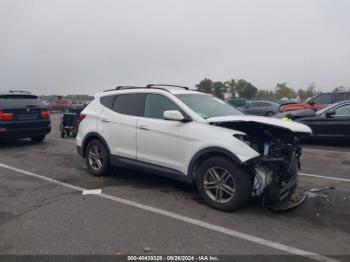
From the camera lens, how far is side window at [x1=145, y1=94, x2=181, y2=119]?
5.39 m

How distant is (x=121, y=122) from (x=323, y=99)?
12.7 meters

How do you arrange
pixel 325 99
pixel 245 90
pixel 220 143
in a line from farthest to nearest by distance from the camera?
pixel 245 90
pixel 325 99
pixel 220 143

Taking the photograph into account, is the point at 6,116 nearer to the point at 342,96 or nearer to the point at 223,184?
the point at 223,184

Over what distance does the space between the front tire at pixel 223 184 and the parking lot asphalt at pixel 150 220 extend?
0.16 m

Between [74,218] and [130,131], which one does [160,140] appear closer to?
[130,131]

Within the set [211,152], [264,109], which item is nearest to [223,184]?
[211,152]

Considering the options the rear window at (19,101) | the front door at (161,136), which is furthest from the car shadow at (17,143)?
the front door at (161,136)

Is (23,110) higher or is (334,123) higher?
(23,110)

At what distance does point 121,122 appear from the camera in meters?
5.96

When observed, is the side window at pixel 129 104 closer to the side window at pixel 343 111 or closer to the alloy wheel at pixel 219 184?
the alloy wheel at pixel 219 184

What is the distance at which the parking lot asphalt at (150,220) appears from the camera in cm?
357

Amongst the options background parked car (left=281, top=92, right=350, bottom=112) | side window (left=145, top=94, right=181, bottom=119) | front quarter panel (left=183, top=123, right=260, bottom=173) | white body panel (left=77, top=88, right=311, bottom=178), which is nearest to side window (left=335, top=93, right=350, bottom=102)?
background parked car (left=281, top=92, right=350, bottom=112)

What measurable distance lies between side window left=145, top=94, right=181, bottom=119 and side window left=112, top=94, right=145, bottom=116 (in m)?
0.15

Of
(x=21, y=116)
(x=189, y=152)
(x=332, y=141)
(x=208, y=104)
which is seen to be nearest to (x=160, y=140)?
(x=189, y=152)
